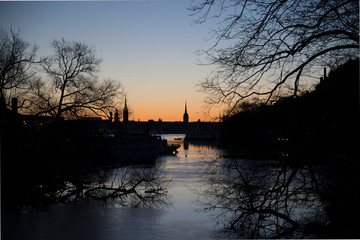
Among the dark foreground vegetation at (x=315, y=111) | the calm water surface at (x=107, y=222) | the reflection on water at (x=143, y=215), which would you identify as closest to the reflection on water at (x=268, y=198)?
the reflection on water at (x=143, y=215)

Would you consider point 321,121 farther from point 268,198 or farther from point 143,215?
point 143,215

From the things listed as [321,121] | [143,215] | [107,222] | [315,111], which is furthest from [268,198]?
[143,215]

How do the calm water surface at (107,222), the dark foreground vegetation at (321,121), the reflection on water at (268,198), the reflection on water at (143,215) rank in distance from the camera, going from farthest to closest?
the calm water surface at (107,222), the reflection on water at (143,215), the dark foreground vegetation at (321,121), the reflection on water at (268,198)

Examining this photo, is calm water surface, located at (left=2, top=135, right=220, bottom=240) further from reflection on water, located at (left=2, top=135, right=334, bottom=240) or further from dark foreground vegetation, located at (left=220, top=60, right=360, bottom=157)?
dark foreground vegetation, located at (left=220, top=60, right=360, bottom=157)

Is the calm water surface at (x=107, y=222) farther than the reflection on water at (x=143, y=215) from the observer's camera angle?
Yes

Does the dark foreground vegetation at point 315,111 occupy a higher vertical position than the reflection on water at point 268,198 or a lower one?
higher

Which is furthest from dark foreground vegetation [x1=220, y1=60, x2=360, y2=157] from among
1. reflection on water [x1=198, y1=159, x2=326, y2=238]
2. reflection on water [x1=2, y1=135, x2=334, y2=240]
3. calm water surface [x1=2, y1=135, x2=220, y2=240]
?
calm water surface [x1=2, y1=135, x2=220, y2=240]

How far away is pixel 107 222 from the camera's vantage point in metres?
18.3

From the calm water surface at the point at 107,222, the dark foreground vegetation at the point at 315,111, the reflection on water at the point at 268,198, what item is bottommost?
the calm water surface at the point at 107,222

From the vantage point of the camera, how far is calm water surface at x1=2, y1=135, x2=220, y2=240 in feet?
53.3

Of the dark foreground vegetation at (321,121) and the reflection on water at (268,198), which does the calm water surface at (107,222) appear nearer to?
the reflection on water at (268,198)

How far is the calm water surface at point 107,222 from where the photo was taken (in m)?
16.2

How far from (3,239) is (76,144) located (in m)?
27.1

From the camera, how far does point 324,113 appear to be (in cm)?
786
